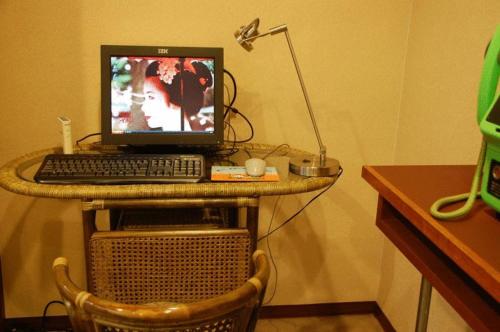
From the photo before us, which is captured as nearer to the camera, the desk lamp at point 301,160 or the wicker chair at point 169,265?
the wicker chair at point 169,265

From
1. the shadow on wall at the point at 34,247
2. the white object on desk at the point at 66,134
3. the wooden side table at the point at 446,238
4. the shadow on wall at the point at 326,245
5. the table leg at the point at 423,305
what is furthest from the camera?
the shadow on wall at the point at 326,245

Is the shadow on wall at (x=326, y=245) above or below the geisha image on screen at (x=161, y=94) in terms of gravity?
below

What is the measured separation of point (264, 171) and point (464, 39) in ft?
2.64

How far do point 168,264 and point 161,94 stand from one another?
0.59 meters

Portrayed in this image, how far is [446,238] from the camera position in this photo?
0.81 metres

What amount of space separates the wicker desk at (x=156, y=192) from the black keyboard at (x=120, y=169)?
0.09 ft

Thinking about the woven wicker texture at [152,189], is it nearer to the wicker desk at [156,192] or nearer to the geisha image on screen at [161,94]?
the wicker desk at [156,192]

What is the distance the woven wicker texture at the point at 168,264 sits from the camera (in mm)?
1219

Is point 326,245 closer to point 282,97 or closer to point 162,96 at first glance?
point 282,97

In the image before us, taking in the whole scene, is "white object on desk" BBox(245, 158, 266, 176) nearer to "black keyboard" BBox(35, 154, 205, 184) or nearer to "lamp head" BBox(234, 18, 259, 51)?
"black keyboard" BBox(35, 154, 205, 184)

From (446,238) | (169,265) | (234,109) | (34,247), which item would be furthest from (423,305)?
(34,247)

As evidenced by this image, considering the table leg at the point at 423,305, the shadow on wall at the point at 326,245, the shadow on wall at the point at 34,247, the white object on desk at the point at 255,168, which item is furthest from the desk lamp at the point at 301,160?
the shadow on wall at the point at 34,247

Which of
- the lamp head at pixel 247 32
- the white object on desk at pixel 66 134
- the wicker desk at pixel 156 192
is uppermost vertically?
the lamp head at pixel 247 32

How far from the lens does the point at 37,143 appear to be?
5.95ft
